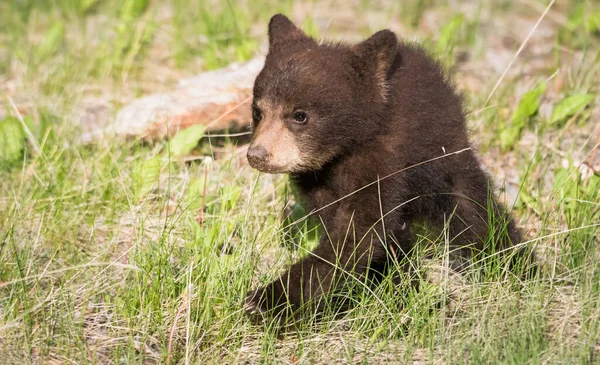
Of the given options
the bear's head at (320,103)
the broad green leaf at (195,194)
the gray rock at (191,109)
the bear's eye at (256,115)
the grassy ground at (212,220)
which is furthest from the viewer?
the gray rock at (191,109)

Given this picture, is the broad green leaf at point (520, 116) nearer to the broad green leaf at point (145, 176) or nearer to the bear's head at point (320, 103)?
the bear's head at point (320, 103)

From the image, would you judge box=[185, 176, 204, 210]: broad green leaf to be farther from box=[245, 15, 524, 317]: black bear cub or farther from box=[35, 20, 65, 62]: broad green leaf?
box=[35, 20, 65, 62]: broad green leaf

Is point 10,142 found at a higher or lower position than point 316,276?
lower

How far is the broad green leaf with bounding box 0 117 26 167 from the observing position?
5.87m

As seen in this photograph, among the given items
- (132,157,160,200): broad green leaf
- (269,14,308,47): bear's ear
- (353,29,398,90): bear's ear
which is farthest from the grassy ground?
(353,29,398,90): bear's ear

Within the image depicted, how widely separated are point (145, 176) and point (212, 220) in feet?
2.52

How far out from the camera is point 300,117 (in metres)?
4.52

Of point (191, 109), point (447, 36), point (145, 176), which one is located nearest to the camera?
point (145, 176)

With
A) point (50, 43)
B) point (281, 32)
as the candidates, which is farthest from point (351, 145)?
point (50, 43)

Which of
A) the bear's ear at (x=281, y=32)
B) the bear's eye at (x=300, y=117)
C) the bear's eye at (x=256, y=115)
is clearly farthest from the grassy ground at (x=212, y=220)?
the bear's ear at (x=281, y=32)

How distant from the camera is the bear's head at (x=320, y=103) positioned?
14.7 feet

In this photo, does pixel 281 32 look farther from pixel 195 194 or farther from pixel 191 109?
pixel 191 109

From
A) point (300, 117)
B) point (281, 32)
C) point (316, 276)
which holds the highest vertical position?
point (281, 32)

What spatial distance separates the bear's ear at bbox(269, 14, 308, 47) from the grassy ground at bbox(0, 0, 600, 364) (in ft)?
2.40
